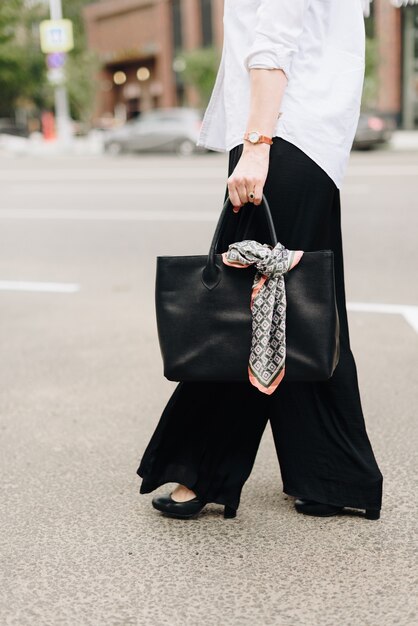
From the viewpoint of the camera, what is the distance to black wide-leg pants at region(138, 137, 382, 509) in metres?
2.50

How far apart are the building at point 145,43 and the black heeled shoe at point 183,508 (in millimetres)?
38697

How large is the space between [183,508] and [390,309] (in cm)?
307

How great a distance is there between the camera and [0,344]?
4.95m

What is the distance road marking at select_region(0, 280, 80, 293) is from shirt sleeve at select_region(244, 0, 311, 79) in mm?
4257

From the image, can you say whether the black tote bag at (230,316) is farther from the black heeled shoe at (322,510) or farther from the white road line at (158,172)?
the white road line at (158,172)

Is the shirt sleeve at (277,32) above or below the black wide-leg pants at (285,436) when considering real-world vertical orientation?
above

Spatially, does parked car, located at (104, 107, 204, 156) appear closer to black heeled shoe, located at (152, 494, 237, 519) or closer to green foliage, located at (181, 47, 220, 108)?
green foliage, located at (181, 47, 220, 108)

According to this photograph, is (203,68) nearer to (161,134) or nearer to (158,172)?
→ (161,134)

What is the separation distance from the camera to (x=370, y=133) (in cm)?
2105

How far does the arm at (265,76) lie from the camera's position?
7.11 feet

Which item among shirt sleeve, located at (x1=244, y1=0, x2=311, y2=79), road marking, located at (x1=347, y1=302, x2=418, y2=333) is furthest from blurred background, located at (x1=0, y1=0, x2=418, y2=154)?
shirt sleeve, located at (x1=244, y1=0, x2=311, y2=79)

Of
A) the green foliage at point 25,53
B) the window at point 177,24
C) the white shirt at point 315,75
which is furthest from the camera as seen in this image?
the green foliage at point 25,53

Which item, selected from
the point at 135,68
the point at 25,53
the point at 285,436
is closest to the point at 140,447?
the point at 285,436

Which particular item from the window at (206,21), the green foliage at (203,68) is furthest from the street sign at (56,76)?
the window at (206,21)
